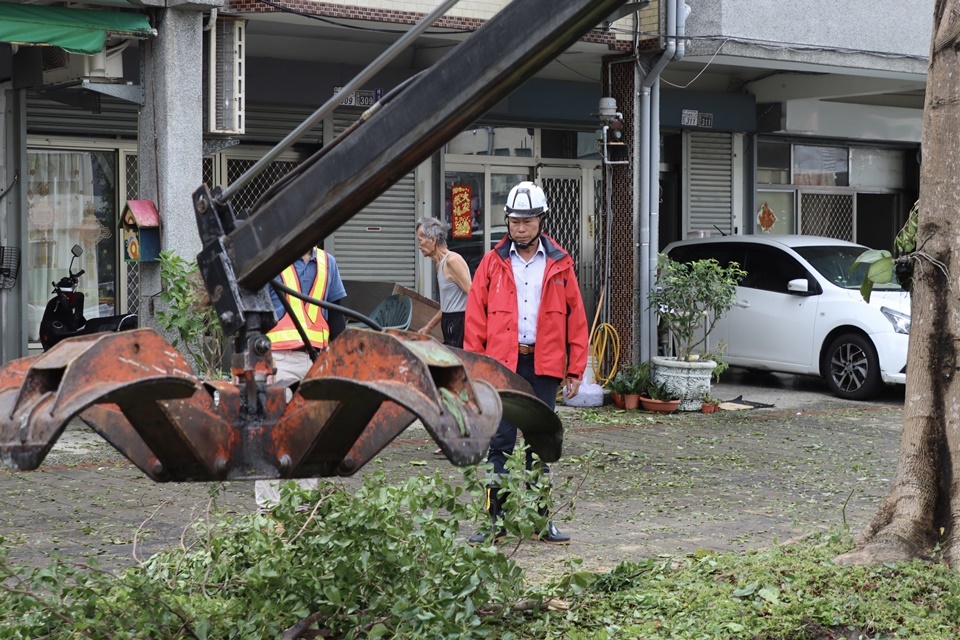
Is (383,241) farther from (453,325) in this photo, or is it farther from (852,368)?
(852,368)

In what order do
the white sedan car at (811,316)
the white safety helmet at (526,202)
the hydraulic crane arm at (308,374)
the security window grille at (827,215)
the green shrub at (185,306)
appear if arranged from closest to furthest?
the hydraulic crane arm at (308,374)
the white safety helmet at (526,202)
the green shrub at (185,306)
the white sedan car at (811,316)
the security window grille at (827,215)

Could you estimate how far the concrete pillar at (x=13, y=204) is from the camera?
12953mm

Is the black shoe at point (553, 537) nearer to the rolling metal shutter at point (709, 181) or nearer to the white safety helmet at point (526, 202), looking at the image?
the white safety helmet at point (526, 202)

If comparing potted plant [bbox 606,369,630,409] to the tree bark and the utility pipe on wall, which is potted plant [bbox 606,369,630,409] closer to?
the utility pipe on wall

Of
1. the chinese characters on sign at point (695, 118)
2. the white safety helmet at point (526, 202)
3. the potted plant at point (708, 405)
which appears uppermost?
the chinese characters on sign at point (695, 118)

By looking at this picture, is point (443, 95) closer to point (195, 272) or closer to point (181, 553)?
point (181, 553)

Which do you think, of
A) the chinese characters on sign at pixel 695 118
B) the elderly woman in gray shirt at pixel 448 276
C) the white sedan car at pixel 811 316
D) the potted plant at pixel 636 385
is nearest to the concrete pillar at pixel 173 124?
the elderly woman in gray shirt at pixel 448 276

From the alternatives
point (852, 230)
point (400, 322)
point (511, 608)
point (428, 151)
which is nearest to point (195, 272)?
point (400, 322)

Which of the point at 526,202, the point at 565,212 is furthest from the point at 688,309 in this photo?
the point at 526,202

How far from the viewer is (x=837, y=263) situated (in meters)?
15.7

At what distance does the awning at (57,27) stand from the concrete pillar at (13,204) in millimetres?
2613

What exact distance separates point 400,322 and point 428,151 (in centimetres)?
913

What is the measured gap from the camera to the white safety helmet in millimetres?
7387

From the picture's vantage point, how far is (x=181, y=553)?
5.44 metres
